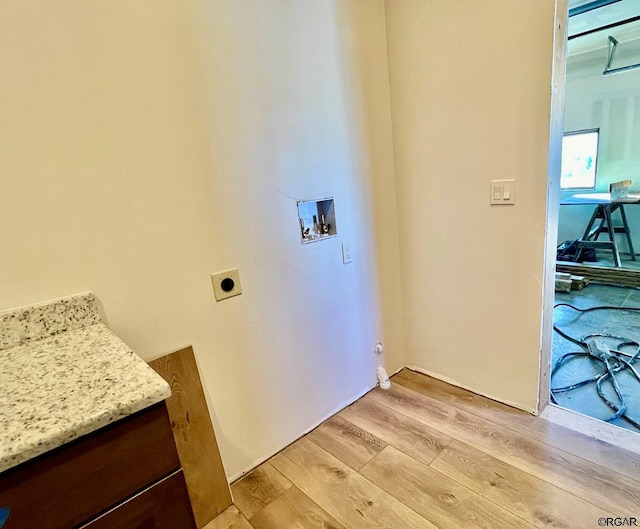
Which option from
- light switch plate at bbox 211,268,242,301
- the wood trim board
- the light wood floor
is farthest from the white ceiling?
the wood trim board

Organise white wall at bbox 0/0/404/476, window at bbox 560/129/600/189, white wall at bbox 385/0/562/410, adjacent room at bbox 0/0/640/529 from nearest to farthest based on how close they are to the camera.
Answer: adjacent room at bbox 0/0/640/529 < white wall at bbox 0/0/404/476 < white wall at bbox 385/0/562/410 < window at bbox 560/129/600/189

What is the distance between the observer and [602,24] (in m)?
3.63

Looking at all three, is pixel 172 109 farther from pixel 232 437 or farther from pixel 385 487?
pixel 385 487

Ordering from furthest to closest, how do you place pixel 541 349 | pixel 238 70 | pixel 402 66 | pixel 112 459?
pixel 402 66, pixel 541 349, pixel 238 70, pixel 112 459

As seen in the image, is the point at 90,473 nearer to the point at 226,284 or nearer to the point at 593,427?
the point at 226,284

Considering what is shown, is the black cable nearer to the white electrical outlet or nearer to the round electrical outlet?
the white electrical outlet

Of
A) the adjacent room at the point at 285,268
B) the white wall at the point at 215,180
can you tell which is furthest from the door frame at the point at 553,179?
the white wall at the point at 215,180

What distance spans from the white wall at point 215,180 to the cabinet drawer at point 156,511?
2.03 feet

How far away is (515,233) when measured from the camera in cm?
167

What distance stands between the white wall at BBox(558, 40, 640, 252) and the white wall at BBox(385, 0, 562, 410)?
4.26 meters

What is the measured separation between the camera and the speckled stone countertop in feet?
2.00

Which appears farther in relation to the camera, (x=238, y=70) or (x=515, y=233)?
(x=515, y=233)

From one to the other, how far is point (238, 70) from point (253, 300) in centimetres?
92

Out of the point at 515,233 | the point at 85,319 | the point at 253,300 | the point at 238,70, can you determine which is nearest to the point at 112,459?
the point at 85,319
